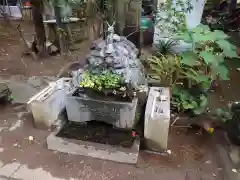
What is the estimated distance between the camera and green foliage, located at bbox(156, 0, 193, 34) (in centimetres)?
360

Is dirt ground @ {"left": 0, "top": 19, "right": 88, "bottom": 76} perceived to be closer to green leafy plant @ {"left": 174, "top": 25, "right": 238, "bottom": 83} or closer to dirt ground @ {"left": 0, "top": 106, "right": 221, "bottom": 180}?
dirt ground @ {"left": 0, "top": 106, "right": 221, "bottom": 180}

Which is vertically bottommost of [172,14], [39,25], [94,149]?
[94,149]

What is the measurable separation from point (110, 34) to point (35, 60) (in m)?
2.87

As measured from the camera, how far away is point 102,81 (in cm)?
223

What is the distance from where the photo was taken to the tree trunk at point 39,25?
14.9ft

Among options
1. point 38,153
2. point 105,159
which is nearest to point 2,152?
point 38,153

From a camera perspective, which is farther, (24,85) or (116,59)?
(24,85)

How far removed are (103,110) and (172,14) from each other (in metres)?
2.16

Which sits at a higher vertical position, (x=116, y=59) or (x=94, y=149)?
(x=116, y=59)

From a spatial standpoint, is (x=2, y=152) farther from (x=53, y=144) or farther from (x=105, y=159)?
(x=105, y=159)

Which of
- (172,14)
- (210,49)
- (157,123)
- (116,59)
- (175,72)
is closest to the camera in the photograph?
(157,123)

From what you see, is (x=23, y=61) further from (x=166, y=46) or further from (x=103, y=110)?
(x=103, y=110)

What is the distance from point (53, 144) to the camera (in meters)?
2.35

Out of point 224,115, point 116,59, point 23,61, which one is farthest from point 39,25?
Answer: point 224,115
